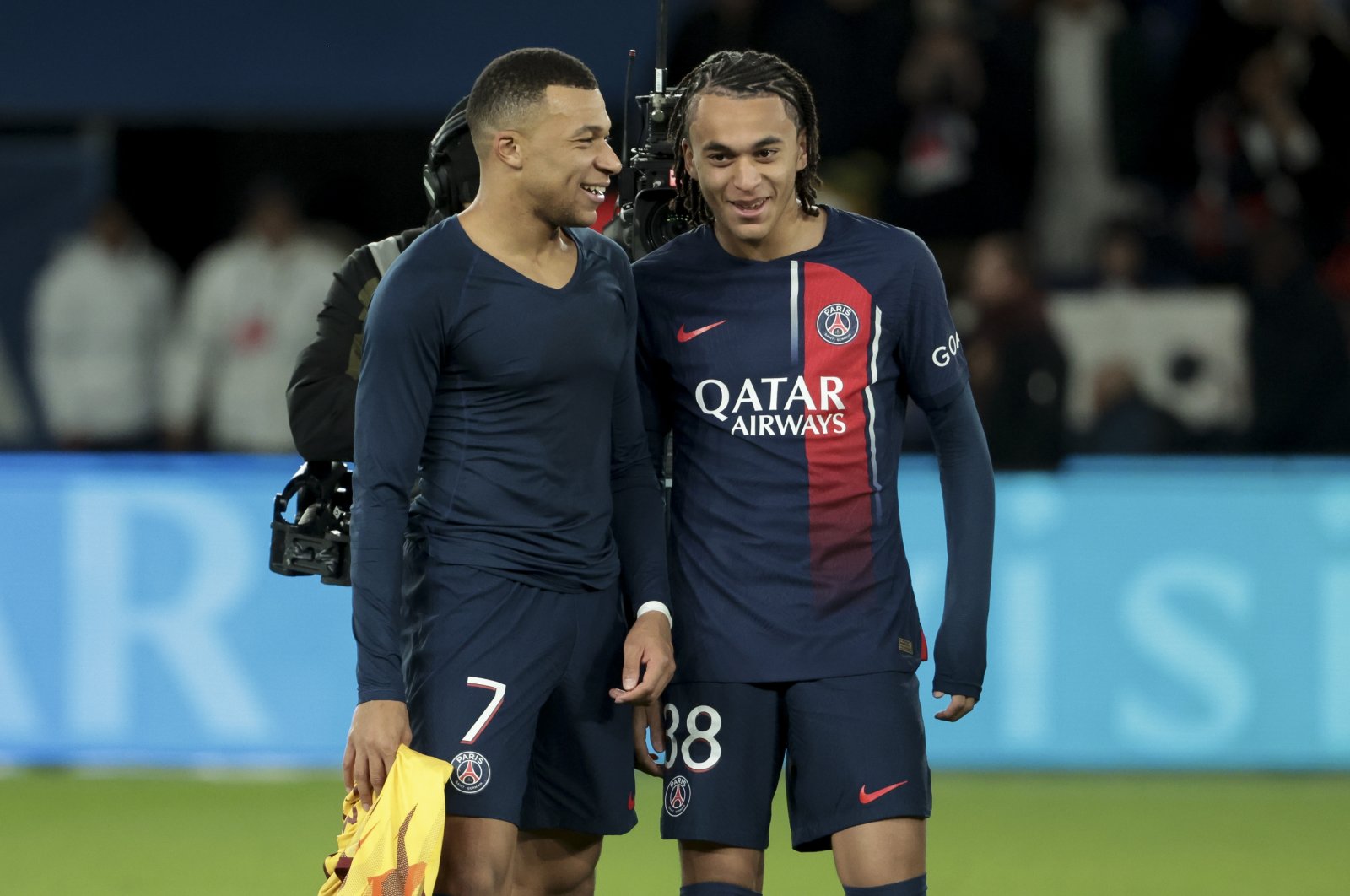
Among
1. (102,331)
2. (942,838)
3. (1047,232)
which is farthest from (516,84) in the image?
(1047,232)

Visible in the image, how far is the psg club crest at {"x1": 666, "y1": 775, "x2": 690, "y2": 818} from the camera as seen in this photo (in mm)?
3398

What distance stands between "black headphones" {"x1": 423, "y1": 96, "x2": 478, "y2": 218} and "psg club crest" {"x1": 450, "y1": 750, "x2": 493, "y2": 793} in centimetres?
121

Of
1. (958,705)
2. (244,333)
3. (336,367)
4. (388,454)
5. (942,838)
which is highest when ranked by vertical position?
(244,333)

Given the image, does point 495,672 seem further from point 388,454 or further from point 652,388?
point 652,388

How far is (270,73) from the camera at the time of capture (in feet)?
29.5

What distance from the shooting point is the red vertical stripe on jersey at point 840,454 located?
3387 millimetres

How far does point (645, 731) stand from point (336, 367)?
3.00 feet

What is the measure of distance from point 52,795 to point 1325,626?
14.1ft

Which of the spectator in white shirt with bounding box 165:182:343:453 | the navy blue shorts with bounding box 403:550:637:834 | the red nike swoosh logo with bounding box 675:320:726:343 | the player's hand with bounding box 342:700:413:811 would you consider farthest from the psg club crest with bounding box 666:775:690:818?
the spectator in white shirt with bounding box 165:182:343:453

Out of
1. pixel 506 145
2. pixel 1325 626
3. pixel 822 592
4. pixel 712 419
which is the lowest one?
pixel 1325 626

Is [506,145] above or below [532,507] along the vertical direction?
above

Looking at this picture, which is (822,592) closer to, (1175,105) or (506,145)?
(506,145)

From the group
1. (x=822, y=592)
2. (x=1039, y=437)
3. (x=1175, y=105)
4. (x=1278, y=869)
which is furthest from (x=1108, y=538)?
(x=822, y=592)

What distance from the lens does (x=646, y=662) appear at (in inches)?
129
